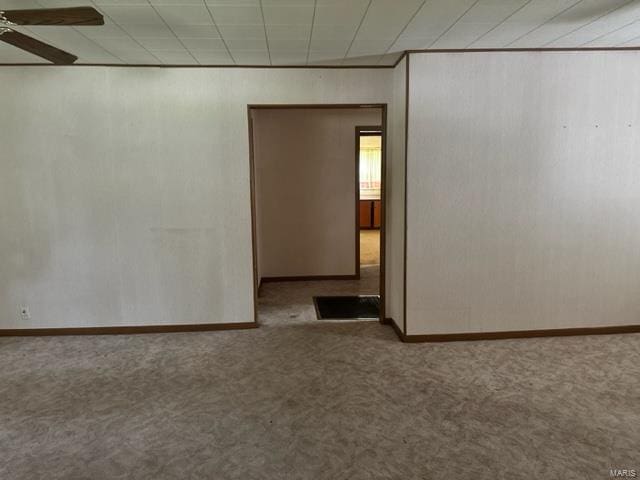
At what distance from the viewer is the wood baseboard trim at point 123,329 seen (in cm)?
391

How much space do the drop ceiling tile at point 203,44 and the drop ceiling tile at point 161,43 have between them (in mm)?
63

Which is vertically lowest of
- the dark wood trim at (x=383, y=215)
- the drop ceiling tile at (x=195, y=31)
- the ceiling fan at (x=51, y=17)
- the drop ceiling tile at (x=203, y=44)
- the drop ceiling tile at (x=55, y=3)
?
the dark wood trim at (x=383, y=215)

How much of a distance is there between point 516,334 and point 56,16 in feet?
13.0

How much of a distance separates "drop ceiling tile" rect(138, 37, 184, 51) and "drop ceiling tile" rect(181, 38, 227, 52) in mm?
63

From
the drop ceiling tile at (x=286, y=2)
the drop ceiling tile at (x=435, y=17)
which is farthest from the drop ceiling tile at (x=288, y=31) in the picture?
the drop ceiling tile at (x=435, y=17)

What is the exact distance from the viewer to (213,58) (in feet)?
11.5

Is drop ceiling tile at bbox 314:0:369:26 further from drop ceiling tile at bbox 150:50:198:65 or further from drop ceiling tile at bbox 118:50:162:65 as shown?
drop ceiling tile at bbox 118:50:162:65

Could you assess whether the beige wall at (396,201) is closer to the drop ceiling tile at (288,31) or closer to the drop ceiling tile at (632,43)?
the drop ceiling tile at (288,31)

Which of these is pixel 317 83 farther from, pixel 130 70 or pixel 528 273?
pixel 528 273

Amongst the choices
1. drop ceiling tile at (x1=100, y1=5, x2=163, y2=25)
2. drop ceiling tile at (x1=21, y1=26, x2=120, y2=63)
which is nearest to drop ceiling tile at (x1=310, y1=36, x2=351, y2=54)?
drop ceiling tile at (x1=100, y1=5, x2=163, y2=25)

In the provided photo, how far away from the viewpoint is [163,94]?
3.74 metres

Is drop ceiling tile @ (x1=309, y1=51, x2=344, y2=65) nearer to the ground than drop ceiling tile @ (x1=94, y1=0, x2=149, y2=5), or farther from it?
farther from it

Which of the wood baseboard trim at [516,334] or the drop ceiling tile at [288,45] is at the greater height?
the drop ceiling tile at [288,45]

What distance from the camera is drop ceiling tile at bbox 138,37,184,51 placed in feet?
9.83
